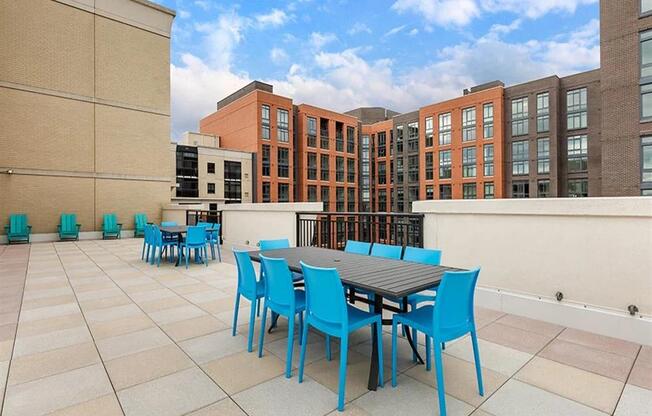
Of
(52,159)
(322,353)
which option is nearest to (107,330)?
(322,353)

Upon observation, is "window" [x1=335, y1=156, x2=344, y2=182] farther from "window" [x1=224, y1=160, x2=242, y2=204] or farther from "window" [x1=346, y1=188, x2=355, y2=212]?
"window" [x1=224, y1=160, x2=242, y2=204]

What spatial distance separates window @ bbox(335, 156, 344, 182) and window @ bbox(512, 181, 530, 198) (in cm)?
2090

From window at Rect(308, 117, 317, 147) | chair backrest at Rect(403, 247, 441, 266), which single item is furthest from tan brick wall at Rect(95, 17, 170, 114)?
window at Rect(308, 117, 317, 147)

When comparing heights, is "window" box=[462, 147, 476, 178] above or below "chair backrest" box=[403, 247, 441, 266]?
above

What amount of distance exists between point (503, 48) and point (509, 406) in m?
26.2

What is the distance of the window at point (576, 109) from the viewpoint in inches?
1237

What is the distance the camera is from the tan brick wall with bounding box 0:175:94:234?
1269 cm

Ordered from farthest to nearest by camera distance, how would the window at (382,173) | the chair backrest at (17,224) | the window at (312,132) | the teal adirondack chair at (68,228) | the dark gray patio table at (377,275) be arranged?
the window at (382,173) → the window at (312,132) → the teal adirondack chair at (68,228) → the chair backrest at (17,224) → the dark gray patio table at (377,275)

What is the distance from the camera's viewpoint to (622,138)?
746 inches

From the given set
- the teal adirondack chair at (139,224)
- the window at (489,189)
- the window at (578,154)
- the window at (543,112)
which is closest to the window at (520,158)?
the window at (543,112)

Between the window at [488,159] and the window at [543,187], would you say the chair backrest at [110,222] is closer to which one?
the window at [488,159]

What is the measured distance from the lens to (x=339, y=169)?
44.2m

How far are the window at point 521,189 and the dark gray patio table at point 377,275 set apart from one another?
36546 millimetres

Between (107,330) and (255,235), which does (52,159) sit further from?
(107,330)
